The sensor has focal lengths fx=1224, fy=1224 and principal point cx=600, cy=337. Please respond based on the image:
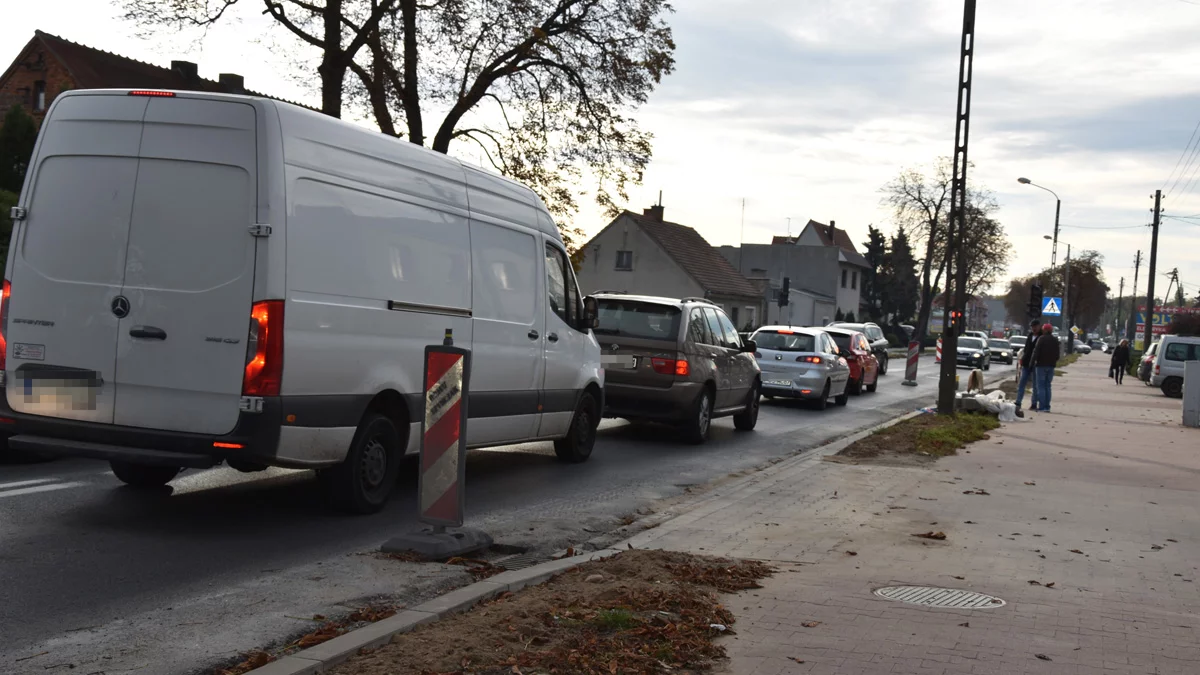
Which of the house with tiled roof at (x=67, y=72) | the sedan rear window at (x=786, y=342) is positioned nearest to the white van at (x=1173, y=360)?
the sedan rear window at (x=786, y=342)

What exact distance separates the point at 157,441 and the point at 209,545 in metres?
0.71

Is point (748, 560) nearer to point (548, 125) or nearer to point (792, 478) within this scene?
point (792, 478)

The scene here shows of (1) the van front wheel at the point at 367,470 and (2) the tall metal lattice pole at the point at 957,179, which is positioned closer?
(1) the van front wheel at the point at 367,470

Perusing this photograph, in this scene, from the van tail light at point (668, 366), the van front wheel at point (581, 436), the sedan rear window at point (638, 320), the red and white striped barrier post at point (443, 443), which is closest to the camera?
the red and white striped barrier post at point (443, 443)

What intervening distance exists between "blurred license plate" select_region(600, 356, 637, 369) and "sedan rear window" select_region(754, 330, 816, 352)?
8772 mm

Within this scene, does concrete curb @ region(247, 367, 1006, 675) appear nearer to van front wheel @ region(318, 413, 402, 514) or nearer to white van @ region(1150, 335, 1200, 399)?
van front wheel @ region(318, 413, 402, 514)

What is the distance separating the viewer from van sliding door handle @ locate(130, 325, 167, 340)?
291 inches

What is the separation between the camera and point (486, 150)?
30469 mm

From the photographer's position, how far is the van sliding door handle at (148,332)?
7395 mm

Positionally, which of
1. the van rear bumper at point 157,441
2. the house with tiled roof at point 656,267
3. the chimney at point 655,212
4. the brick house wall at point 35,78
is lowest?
the van rear bumper at point 157,441

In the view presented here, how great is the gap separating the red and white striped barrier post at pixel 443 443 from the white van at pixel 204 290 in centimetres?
67

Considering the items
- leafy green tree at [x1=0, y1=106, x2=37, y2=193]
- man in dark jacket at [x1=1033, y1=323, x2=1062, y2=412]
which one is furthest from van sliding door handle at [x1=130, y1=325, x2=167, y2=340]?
leafy green tree at [x1=0, y1=106, x2=37, y2=193]

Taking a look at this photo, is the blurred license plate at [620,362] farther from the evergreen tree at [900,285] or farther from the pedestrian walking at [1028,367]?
the evergreen tree at [900,285]

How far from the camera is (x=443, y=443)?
22.6ft
